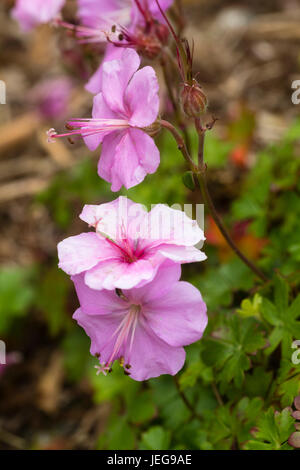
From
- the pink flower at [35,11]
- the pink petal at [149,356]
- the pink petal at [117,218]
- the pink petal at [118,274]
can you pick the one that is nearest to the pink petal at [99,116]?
the pink petal at [117,218]

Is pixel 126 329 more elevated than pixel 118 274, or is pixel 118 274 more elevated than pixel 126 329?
pixel 118 274

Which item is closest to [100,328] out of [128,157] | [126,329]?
[126,329]

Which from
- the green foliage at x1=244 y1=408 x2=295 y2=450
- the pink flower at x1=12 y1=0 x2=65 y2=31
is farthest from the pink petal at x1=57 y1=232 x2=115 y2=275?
the pink flower at x1=12 y1=0 x2=65 y2=31

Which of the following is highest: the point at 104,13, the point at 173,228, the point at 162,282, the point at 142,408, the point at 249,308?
the point at 104,13

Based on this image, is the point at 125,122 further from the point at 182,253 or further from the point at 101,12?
the point at 101,12

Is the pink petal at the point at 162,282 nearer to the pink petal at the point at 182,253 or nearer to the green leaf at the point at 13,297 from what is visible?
the pink petal at the point at 182,253

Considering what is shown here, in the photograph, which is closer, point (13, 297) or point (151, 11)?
point (151, 11)

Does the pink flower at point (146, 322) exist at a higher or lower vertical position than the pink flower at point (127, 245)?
lower

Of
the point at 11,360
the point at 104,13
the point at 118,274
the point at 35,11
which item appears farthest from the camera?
the point at 11,360
